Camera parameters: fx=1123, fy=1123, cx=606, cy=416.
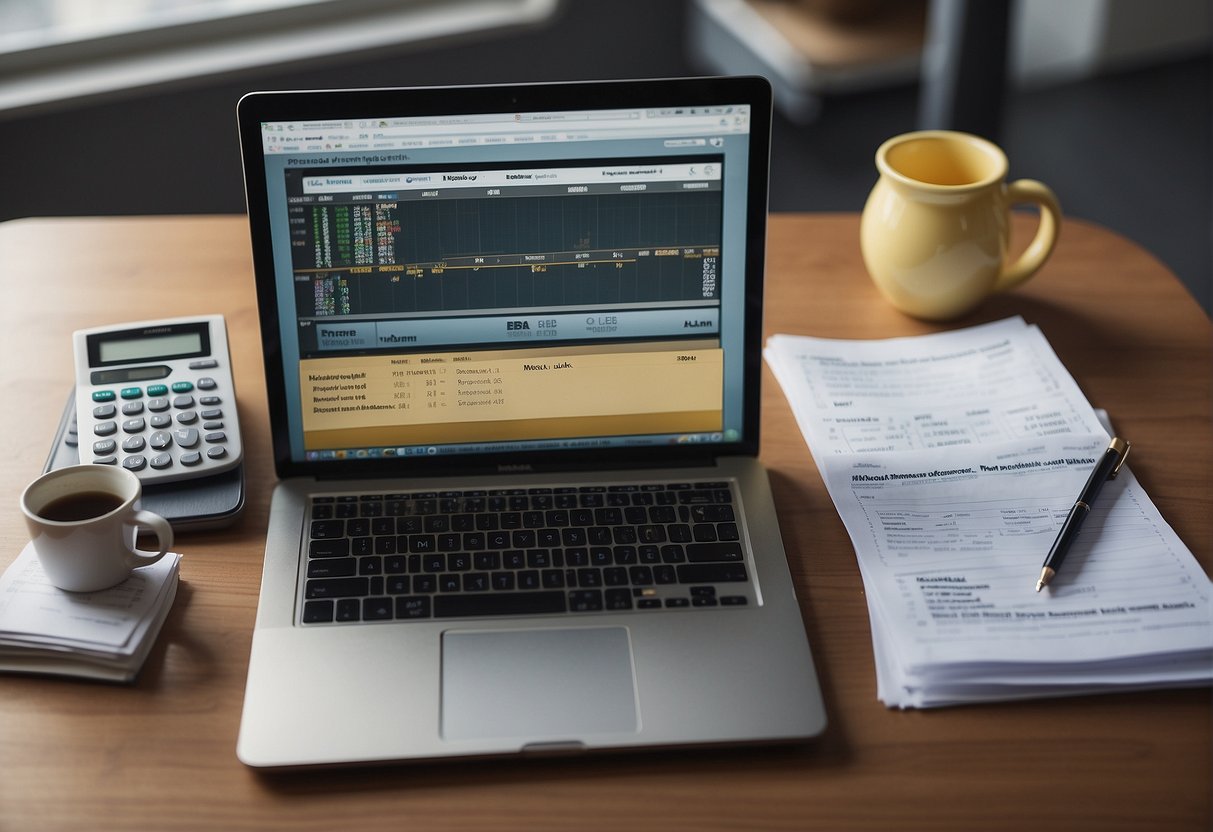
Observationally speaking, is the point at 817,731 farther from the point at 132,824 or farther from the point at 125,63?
the point at 125,63

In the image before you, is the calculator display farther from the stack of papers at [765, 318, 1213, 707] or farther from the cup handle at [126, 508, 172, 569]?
the stack of papers at [765, 318, 1213, 707]

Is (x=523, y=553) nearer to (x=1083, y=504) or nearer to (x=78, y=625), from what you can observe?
(x=78, y=625)

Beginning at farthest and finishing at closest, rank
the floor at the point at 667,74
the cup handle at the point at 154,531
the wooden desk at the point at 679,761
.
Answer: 1. the floor at the point at 667,74
2. the cup handle at the point at 154,531
3. the wooden desk at the point at 679,761

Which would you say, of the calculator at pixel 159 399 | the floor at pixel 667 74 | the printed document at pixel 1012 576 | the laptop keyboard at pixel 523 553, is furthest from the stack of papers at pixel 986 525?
the floor at pixel 667 74

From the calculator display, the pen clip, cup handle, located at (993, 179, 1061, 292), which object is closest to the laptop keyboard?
the calculator display

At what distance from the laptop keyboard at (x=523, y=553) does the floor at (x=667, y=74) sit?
1.68m

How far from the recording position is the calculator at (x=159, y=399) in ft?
2.98

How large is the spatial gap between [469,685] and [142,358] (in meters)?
0.46

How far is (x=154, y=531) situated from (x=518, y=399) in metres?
0.29

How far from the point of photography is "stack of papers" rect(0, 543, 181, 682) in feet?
2.49

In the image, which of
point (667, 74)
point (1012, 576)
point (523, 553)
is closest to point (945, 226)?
point (1012, 576)

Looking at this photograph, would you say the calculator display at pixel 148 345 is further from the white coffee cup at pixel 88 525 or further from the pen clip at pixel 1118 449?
the pen clip at pixel 1118 449

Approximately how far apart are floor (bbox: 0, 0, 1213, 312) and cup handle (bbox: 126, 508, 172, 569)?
1691 mm

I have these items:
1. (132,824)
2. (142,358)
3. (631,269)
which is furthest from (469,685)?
(142,358)
